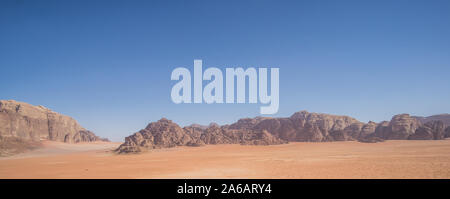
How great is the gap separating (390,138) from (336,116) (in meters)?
25.8

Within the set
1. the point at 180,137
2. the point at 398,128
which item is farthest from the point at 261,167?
the point at 398,128

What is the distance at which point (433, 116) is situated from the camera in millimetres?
98562

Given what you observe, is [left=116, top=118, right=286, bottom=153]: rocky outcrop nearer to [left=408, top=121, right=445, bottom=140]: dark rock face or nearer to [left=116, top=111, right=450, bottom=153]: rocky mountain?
[left=116, top=111, right=450, bottom=153]: rocky mountain

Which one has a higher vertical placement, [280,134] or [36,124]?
[36,124]

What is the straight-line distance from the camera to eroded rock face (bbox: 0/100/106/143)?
45.2 m

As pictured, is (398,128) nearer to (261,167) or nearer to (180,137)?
(180,137)

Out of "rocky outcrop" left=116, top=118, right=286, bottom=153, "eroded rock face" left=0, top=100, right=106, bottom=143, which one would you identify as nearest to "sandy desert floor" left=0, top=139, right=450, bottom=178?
"rocky outcrop" left=116, top=118, right=286, bottom=153

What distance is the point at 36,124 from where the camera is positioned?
2106 inches

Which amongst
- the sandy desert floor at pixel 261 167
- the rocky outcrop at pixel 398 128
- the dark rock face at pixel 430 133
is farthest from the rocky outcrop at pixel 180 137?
the dark rock face at pixel 430 133
